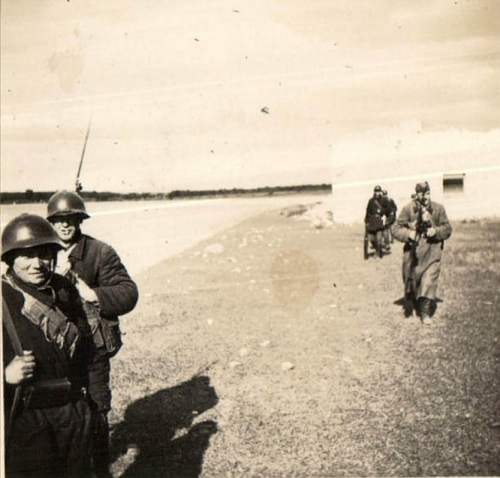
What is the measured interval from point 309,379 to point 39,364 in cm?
284

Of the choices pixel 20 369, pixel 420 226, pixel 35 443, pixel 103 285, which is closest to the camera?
pixel 20 369

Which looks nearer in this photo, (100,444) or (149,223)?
(100,444)

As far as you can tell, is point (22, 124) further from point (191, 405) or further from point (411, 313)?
point (411, 313)

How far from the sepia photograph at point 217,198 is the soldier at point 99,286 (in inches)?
0.5

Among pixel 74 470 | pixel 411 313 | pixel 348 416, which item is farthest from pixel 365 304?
pixel 74 470

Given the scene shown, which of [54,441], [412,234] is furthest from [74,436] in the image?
[412,234]

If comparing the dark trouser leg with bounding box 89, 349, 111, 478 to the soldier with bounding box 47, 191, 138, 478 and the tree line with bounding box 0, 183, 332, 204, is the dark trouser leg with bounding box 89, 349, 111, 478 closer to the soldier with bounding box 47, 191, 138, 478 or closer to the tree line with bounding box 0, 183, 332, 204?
the soldier with bounding box 47, 191, 138, 478

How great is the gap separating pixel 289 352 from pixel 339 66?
2.80m

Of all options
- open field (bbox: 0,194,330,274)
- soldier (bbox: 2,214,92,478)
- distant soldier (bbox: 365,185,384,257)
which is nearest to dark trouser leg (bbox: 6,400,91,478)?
soldier (bbox: 2,214,92,478)

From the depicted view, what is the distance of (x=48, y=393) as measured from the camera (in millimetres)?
2559

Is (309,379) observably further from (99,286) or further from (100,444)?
(99,286)

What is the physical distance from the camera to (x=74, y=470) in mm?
2676

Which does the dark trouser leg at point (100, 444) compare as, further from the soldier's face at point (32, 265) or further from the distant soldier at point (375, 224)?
the distant soldier at point (375, 224)

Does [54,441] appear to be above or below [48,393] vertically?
below
